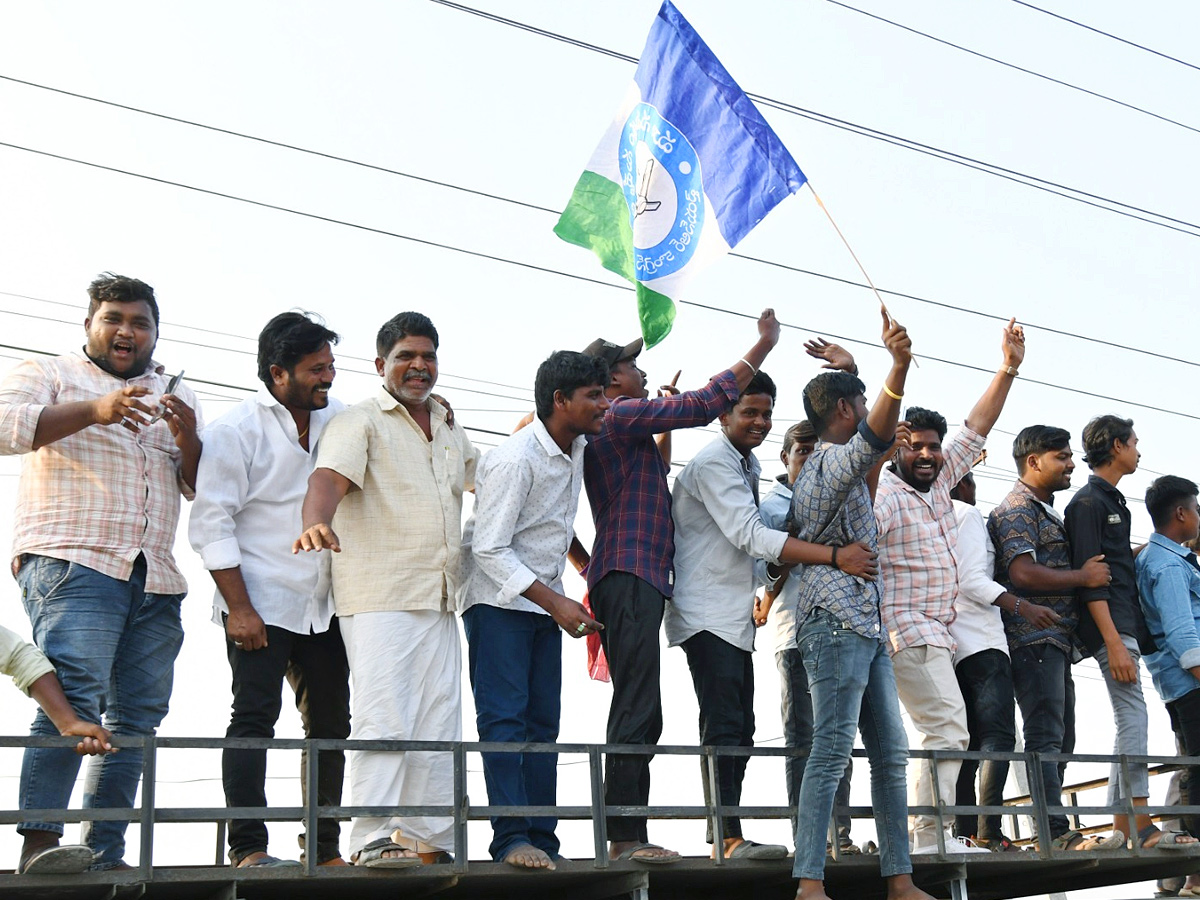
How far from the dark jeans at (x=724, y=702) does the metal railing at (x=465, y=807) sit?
160 millimetres

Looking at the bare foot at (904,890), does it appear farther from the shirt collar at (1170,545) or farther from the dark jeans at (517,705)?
the shirt collar at (1170,545)

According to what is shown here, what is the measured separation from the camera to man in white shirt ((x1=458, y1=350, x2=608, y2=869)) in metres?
6.35

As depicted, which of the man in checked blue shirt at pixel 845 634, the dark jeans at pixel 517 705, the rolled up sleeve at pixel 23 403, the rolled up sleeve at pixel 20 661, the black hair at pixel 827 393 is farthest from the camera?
the black hair at pixel 827 393

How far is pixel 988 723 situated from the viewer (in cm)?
799

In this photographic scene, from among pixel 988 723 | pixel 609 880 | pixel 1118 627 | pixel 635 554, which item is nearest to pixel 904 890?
pixel 609 880

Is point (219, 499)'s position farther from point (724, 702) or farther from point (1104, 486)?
point (1104, 486)

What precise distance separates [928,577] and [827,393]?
1622mm

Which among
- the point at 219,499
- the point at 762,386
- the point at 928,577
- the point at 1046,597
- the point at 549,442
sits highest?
the point at 762,386

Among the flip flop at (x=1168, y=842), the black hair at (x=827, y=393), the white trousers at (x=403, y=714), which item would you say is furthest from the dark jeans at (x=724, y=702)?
the flip flop at (x=1168, y=842)

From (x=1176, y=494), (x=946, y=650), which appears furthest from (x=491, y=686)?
(x=1176, y=494)

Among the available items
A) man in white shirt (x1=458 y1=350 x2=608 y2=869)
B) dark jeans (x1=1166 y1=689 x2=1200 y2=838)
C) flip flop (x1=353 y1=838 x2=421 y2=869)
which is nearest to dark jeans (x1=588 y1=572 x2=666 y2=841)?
man in white shirt (x1=458 y1=350 x2=608 y2=869)

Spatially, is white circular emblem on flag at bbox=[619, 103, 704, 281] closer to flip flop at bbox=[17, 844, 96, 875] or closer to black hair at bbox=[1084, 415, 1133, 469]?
black hair at bbox=[1084, 415, 1133, 469]

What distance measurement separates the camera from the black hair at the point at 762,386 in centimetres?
753

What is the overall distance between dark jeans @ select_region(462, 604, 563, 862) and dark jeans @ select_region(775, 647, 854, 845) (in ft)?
4.15
